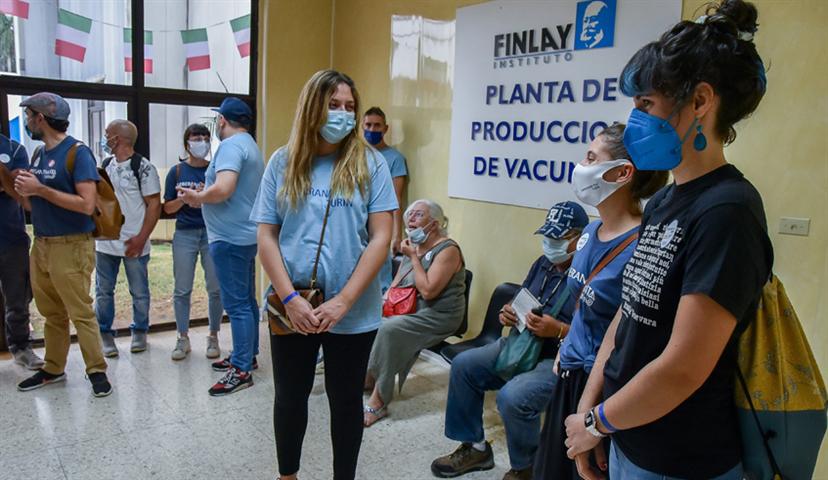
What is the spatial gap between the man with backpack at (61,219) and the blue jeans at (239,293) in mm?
687

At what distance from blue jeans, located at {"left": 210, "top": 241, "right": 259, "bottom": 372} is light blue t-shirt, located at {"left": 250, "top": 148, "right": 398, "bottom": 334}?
1.44 m

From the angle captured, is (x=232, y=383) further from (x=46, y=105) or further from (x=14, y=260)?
(x=46, y=105)

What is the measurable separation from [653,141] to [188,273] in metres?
3.57

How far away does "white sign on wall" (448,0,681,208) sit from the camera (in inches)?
114

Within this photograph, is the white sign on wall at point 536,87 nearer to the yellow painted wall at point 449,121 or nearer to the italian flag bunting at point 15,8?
the yellow painted wall at point 449,121

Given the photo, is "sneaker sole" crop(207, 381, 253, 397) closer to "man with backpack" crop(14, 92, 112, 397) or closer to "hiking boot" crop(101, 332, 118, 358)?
"man with backpack" crop(14, 92, 112, 397)

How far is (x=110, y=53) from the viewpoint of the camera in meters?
4.15

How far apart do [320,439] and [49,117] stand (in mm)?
2188

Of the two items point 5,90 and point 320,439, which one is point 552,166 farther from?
point 5,90

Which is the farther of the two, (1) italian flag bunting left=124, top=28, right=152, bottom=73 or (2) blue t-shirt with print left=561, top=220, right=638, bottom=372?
(1) italian flag bunting left=124, top=28, right=152, bottom=73

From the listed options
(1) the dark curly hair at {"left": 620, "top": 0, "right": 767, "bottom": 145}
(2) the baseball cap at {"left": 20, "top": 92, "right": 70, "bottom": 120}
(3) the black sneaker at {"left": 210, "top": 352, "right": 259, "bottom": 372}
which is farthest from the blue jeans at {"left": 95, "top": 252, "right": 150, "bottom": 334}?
(1) the dark curly hair at {"left": 620, "top": 0, "right": 767, "bottom": 145}

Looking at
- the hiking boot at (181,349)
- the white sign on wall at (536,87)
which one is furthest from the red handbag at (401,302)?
the hiking boot at (181,349)

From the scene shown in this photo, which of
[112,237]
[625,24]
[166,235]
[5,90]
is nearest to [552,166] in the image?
[625,24]

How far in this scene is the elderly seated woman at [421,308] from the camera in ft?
10.2
